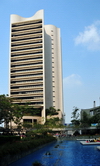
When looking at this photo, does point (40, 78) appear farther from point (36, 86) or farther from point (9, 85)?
point (9, 85)

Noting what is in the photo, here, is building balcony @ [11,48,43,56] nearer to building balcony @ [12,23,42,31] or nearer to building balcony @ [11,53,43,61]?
building balcony @ [11,53,43,61]

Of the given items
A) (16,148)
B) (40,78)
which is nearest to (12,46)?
(40,78)

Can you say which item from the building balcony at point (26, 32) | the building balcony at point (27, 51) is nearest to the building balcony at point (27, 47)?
the building balcony at point (27, 51)

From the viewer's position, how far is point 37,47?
113562 millimetres

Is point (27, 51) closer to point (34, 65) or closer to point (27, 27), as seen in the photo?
point (34, 65)

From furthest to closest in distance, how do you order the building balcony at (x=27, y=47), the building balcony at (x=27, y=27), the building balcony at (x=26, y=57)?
the building balcony at (x=27, y=27), the building balcony at (x=27, y=47), the building balcony at (x=26, y=57)

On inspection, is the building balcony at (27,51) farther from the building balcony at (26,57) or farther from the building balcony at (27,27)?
the building balcony at (27,27)

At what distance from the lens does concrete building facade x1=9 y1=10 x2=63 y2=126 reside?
353 ft

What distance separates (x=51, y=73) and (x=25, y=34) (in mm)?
24722

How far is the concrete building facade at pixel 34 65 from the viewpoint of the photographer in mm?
A: 107625

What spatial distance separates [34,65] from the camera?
4333 inches

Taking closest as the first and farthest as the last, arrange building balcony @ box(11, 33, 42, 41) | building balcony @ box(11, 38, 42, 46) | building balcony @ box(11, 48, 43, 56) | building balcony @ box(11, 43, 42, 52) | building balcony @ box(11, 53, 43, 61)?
building balcony @ box(11, 53, 43, 61) < building balcony @ box(11, 48, 43, 56) < building balcony @ box(11, 43, 42, 52) < building balcony @ box(11, 38, 42, 46) < building balcony @ box(11, 33, 42, 41)

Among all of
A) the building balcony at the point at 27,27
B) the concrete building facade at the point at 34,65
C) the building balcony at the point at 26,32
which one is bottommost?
the concrete building facade at the point at 34,65

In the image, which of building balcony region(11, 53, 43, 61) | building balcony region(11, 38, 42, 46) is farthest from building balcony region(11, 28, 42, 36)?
building balcony region(11, 53, 43, 61)
